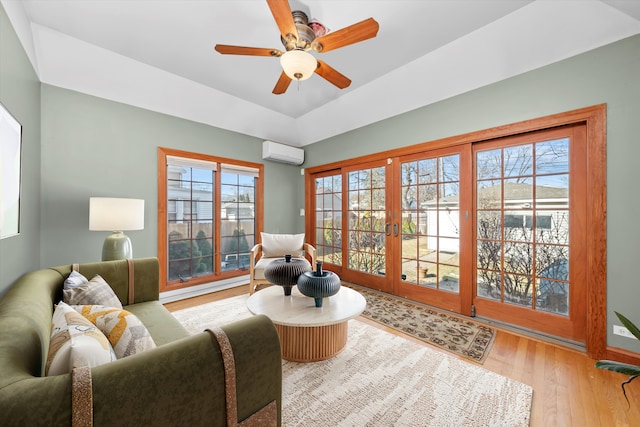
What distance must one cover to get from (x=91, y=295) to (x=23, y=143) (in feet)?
4.68

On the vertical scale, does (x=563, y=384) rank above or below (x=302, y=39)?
below

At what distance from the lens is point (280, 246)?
3.61 m

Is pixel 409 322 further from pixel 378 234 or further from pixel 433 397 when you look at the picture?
pixel 378 234

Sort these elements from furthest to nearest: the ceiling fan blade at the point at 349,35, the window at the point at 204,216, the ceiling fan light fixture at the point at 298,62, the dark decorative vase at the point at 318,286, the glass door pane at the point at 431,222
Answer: the window at the point at 204,216 < the glass door pane at the point at 431,222 < the dark decorative vase at the point at 318,286 < the ceiling fan light fixture at the point at 298,62 < the ceiling fan blade at the point at 349,35

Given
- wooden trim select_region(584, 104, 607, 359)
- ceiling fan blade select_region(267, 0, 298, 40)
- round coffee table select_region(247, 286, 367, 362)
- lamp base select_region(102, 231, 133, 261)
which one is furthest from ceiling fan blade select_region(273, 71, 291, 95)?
wooden trim select_region(584, 104, 607, 359)

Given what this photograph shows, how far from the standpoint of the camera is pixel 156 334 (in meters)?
1.50

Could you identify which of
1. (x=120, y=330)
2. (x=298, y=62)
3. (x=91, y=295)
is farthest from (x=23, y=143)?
(x=298, y=62)

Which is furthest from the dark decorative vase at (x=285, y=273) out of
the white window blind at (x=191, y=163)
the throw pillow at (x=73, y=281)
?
the white window blind at (x=191, y=163)

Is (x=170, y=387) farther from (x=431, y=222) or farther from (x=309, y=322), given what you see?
(x=431, y=222)

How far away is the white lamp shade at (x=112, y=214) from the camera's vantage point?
90.1 inches

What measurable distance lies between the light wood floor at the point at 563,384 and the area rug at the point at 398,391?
0.10 m

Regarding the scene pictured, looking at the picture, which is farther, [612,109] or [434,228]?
[434,228]

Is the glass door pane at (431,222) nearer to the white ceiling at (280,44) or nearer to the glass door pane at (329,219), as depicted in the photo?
the white ceiling at (280,44)

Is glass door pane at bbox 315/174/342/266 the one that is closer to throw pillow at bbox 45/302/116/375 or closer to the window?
the window
